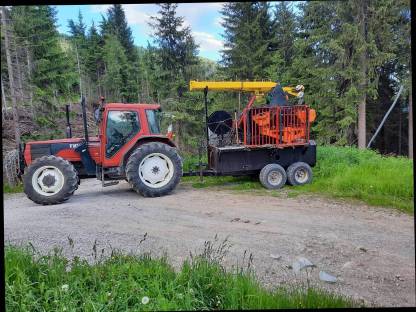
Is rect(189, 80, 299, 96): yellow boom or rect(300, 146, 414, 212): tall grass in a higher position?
rect(189, 80, 299, 96): yellow boom

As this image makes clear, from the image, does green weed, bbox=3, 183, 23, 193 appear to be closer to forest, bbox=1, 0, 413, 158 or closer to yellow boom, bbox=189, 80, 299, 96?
forest, bbox=1, 0, 413, 158

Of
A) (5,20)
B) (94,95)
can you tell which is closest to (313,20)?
(94,95)

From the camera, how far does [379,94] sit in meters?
2.02

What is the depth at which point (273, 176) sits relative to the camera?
3084 millimetres

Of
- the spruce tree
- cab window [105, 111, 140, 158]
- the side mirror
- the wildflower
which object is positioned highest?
the spruce tree

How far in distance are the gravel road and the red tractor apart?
19.0 inches

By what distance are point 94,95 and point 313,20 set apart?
5.82ft

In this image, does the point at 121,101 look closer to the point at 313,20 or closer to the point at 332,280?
the point at 313,20

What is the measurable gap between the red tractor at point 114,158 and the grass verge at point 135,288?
939 millimetres

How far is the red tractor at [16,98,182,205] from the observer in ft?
8.38

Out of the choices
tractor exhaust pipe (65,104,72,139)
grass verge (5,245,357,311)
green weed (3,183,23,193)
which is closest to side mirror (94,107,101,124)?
tractor exhaust pipe (65,104,72,139)

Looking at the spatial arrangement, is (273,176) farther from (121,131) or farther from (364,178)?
(121,131)

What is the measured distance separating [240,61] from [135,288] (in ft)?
5.67

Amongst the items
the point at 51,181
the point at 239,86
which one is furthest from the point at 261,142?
the point at 51,181
